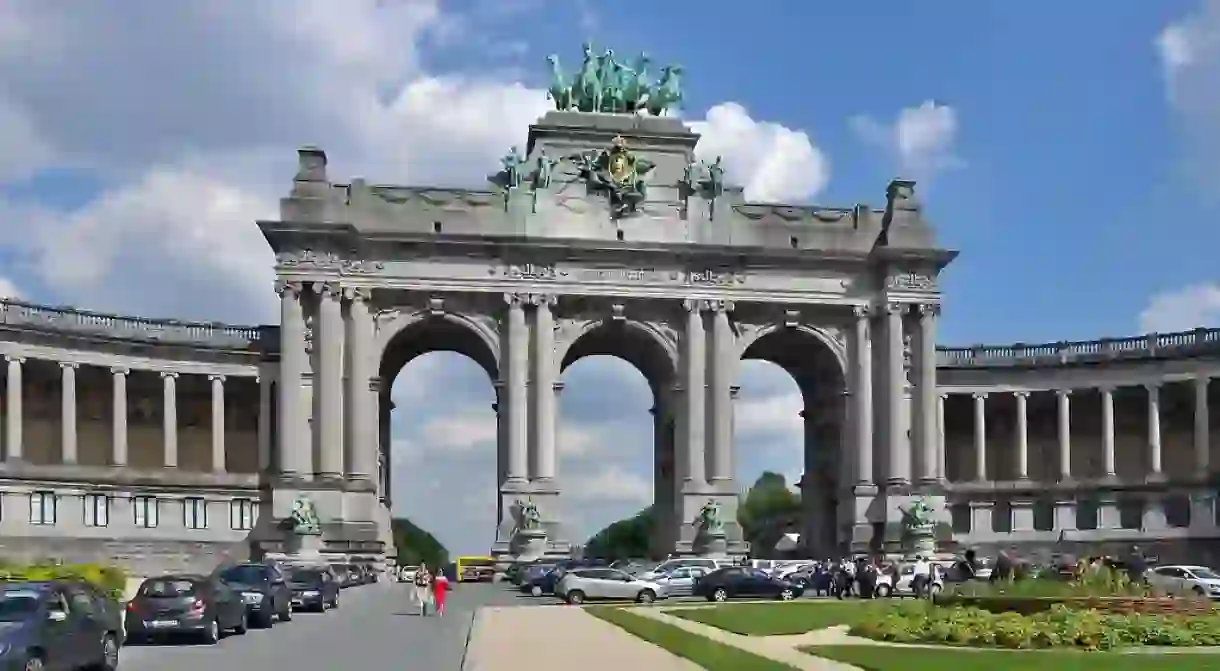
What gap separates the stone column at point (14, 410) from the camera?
296ft

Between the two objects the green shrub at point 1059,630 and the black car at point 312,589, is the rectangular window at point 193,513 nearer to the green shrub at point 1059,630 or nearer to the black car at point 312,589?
the black car at point 312,589

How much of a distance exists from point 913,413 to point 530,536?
26.3 m

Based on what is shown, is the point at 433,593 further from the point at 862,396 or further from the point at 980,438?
the point at 980,438

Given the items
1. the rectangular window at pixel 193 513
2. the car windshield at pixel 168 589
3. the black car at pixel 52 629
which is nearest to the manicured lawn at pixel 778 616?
the car windshield at pixel 168 589

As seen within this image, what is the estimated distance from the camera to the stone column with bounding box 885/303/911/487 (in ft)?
326

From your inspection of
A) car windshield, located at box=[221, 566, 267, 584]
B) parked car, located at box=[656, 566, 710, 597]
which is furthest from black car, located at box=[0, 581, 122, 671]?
parked car, located at box=[656, 566, 710, 597]

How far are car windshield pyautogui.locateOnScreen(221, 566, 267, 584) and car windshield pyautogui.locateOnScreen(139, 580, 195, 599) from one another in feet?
36.6

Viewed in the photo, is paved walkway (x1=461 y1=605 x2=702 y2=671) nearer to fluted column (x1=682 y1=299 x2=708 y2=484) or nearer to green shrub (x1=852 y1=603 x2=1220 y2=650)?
green shrub (x1=852 y1=603 x2=1220 y2=650)

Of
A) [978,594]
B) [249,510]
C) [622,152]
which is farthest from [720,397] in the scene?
[978,594]

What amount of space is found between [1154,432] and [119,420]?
65266mm

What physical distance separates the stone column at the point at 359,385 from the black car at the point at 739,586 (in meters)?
31.6

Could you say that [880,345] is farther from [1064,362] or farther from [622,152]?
[622,152]

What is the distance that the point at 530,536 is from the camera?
92688 millimetres

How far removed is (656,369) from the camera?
344 ft
